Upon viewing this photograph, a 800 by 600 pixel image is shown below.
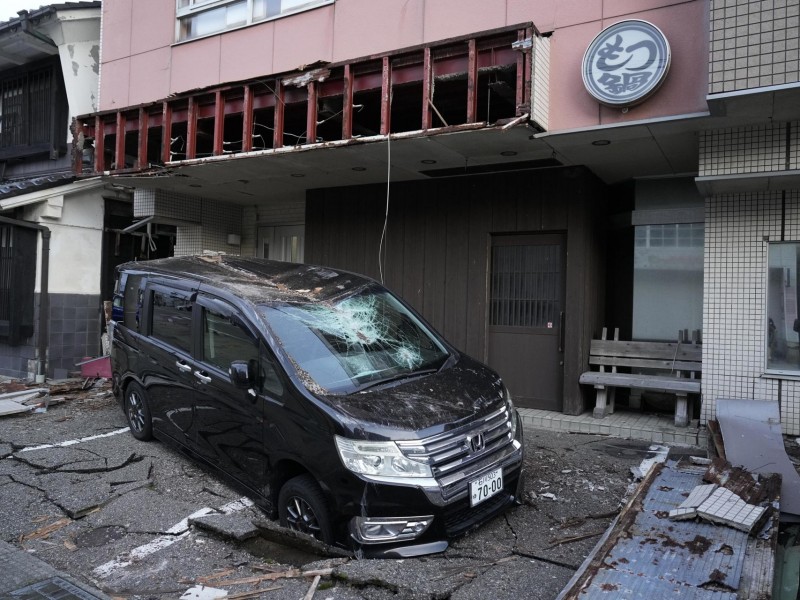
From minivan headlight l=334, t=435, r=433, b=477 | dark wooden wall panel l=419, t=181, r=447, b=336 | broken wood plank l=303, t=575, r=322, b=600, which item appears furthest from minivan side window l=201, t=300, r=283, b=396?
dark wooden wall panel l=419, t=181, r=447, b=336

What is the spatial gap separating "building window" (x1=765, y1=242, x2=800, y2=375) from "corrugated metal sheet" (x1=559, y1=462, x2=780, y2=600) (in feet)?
9.46

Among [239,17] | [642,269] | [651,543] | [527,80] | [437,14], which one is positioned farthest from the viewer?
[239,17]

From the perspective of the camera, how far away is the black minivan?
3.59 metres

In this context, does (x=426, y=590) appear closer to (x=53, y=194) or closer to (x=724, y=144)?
(x=724, y=144)

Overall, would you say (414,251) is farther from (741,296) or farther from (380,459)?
(380,459)

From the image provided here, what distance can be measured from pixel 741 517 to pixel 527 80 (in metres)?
4.36

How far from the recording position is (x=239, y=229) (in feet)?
37.4

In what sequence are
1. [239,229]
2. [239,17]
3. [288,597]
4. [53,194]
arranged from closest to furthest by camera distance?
[288,597] → [239,17] → [53,194] → [239,229]

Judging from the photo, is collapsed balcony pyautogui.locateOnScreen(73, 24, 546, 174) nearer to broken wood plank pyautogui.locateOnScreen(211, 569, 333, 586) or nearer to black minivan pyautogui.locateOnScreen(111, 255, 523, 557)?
black minivan pyautogui.locateOnScreen(111, 255, 523, 557)

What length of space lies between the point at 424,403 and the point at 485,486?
2.24 ft

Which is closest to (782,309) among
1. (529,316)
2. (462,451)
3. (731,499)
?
(529,316)

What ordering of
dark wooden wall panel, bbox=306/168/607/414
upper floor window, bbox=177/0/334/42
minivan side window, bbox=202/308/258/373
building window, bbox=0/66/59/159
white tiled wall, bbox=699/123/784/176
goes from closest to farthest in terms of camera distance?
minivan side window, bbox=202/308/258/373 < white tiled wall, bbox=699/123/784/176 < dark wooden wall panel, bbox=306/168/607/414 < upper floor window, bbox=177/0/334/42 < building window, bbox=0/66/59/159

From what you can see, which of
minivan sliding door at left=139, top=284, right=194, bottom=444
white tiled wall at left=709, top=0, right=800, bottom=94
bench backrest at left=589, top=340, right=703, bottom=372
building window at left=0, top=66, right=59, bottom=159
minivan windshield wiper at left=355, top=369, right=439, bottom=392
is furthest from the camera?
building window at left=0, top=66, right=59, bottom=159

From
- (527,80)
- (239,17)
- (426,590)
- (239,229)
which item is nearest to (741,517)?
(426,590)
